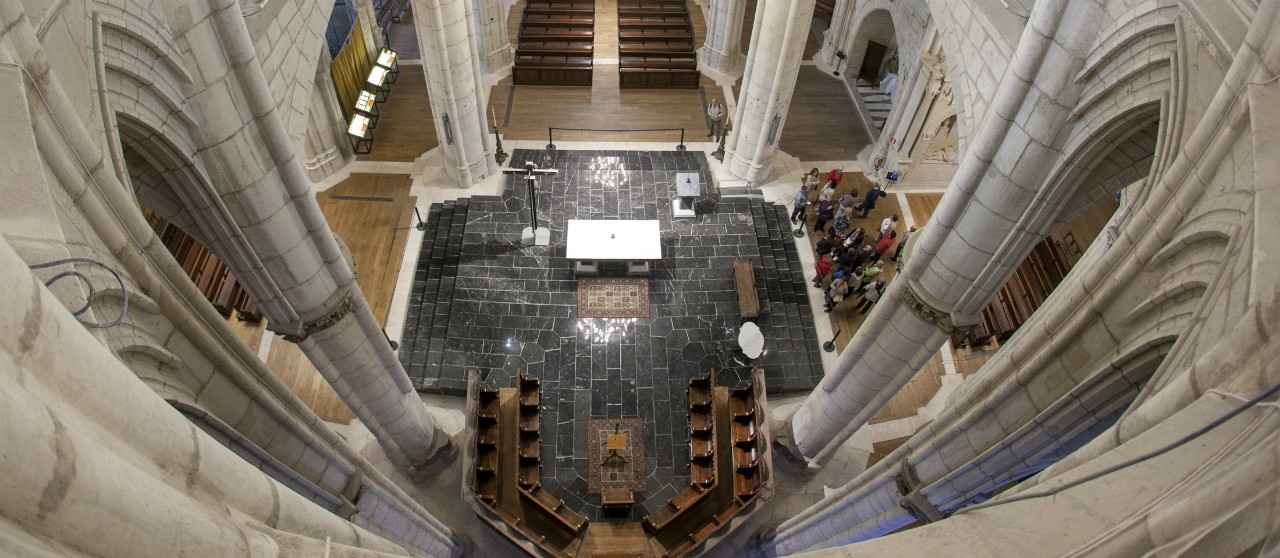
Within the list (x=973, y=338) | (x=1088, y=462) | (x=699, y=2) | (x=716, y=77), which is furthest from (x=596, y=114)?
(x=1088, y=462)

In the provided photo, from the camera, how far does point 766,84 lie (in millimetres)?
11375

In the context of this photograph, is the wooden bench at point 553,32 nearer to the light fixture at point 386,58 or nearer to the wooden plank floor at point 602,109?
the wooden plank floor at point 602,109

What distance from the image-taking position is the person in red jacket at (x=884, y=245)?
11148 millimetres

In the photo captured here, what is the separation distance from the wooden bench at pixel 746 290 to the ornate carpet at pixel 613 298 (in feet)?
5.12

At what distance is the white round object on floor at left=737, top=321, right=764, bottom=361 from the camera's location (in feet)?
32.3

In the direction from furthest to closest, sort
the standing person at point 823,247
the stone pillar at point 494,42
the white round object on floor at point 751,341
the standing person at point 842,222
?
the stone pillar at point 494,42 < the standing person at point 842,222 < the standing person at point 823,247 < the white round object on floor at point 751,341

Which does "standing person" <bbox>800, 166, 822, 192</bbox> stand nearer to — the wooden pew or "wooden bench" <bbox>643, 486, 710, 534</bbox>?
the wooden pew

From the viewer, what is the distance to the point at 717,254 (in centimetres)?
1134

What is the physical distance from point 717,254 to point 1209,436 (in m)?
9.32

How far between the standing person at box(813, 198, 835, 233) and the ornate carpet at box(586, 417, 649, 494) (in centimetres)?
536

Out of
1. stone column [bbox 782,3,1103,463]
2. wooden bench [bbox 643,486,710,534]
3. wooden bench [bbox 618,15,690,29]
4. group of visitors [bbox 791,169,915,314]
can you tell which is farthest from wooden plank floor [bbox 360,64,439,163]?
stone column [bbox 782,3,1103,463]

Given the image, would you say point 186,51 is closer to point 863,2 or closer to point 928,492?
point 928,492

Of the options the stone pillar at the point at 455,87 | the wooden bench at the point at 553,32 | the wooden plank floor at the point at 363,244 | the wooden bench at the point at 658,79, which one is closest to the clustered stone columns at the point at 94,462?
the wooden plank floor at the point at 363,244

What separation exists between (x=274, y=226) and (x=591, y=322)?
19.7ft
